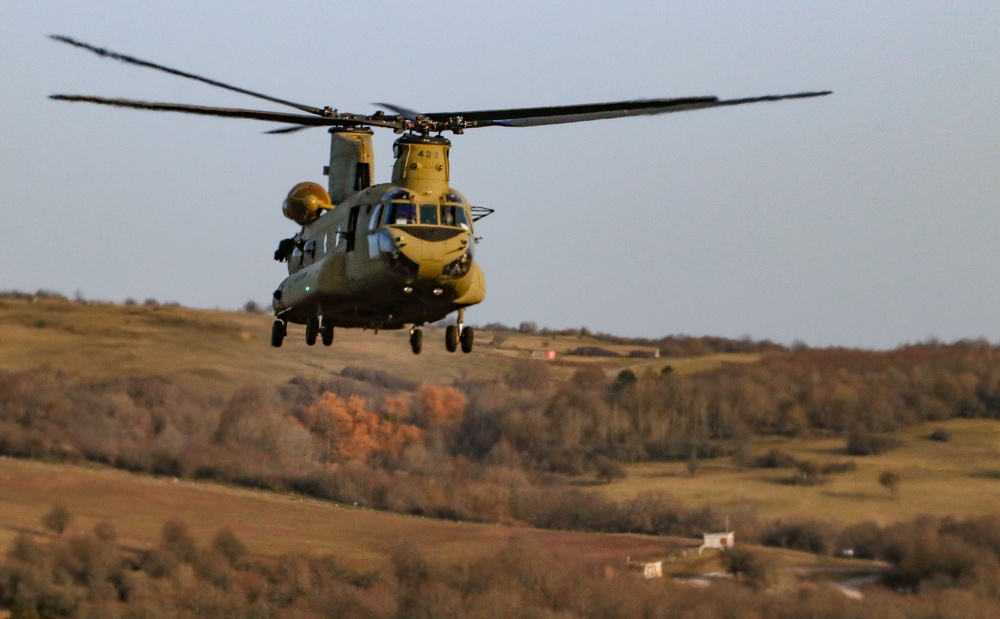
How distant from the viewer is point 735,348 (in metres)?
86.8

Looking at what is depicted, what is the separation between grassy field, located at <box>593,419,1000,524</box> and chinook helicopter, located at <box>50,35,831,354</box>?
59.1 meters

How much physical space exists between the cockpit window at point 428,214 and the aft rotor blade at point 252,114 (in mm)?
1919

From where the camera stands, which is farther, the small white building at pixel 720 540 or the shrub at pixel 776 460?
the shrub at pixel 776 460

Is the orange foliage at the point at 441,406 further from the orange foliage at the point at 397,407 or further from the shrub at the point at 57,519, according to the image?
the shrub at the point at 57,519

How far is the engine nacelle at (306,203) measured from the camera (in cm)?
4028

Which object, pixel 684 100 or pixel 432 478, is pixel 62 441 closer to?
pixel 432 478

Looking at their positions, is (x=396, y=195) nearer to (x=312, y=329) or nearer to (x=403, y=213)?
(x=403, y=213)

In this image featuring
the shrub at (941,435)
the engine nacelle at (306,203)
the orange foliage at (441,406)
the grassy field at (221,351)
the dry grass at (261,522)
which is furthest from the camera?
the dry grass at (261,522)

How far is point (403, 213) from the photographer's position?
115 feet

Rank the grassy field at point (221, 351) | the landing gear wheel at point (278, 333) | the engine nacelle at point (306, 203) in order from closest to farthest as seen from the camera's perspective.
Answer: the engine nacelle at point (306, 203)
the landing gear wheel at point (278, 333)
the grassy field at point (221, 351)

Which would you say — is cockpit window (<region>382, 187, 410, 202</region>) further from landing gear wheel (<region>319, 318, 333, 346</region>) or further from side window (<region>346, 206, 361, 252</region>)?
landing gear wheel (<region>319, 318, 333, 346</region>)

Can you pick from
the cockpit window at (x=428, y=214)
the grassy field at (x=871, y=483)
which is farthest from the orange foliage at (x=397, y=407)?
the cockpit window at (x=428, y=214)

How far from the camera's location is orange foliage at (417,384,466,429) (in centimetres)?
9544

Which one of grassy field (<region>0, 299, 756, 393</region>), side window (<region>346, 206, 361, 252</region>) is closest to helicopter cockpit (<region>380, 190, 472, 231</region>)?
side window (<region>346, 206, 361, 252</region>)
